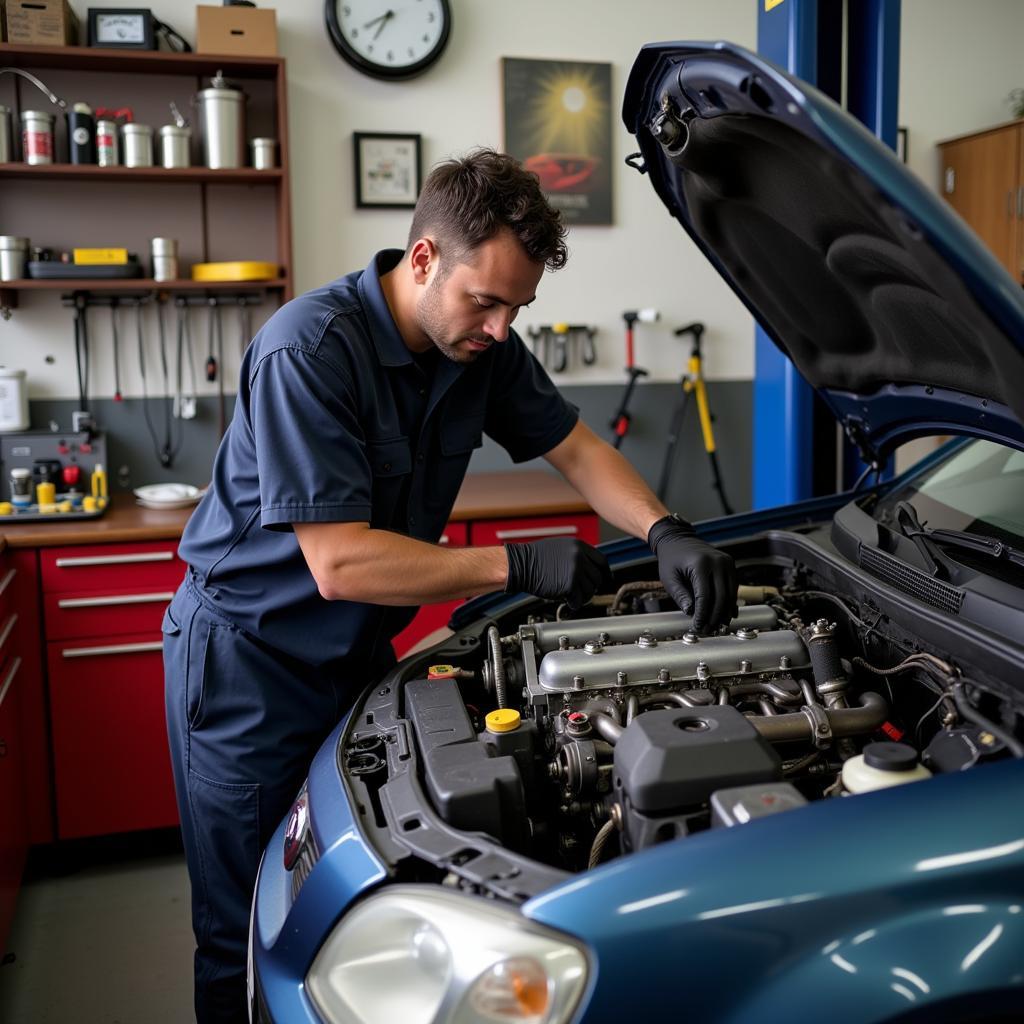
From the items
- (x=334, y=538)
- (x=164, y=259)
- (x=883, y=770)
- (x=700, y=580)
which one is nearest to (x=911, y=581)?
(x=700, y=580)

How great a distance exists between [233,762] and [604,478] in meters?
0.90

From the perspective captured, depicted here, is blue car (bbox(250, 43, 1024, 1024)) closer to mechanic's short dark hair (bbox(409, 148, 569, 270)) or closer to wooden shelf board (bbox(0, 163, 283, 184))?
mechanic's short dark hair (bbox(409, 148, 569, 270))

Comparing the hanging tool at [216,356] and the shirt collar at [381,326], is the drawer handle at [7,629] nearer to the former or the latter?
the hanging tool at [216,356]

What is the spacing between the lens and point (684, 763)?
3.44 feet

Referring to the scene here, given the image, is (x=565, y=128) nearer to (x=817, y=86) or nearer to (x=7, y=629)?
(x=817, y=86)

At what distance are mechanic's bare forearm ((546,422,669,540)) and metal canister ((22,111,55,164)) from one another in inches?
79.1

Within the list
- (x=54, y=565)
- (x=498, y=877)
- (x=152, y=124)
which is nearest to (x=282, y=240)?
(x=152, y=124)

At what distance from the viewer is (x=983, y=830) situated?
917mm

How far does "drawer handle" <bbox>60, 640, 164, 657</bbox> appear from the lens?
2627 mm

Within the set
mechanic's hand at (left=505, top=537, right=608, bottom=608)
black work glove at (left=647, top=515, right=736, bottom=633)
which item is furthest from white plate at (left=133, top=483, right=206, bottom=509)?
black work glove at (left=647, top=515, right=736, bottom=633)

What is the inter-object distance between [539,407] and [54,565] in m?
1.44

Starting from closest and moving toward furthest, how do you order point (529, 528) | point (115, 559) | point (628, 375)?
point (115, 559), point (529, 528), point (628, 375)

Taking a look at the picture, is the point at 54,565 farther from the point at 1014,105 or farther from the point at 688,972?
the point at 1014,105

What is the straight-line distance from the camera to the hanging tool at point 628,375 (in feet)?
12.2
